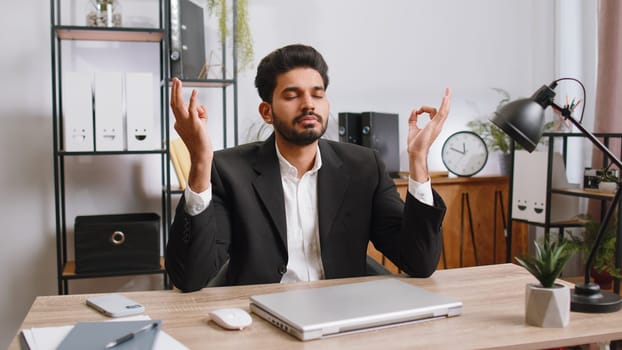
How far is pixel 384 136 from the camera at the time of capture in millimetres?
3340

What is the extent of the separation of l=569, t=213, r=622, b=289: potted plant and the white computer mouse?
224cm

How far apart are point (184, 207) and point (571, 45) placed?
2.98 metres

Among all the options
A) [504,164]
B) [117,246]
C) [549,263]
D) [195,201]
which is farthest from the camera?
[504,164]

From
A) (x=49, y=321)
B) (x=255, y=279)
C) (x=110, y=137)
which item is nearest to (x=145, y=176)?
(x=110, y=137)

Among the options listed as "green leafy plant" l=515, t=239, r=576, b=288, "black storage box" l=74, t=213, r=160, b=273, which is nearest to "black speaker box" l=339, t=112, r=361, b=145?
"black storage box" l=74, t=213, r=160, b=273

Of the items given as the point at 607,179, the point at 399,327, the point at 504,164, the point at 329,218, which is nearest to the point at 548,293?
the point at 399,327

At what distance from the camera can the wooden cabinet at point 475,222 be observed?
3.40 meters

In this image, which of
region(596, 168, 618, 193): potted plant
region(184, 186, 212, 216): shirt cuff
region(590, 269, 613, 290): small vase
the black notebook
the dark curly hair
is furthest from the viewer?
region(590, 269, 613, 290): small vase

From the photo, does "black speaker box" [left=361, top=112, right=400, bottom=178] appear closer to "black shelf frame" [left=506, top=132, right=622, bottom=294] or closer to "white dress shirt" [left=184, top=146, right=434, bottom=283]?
"black shelf frame" [left=506, top=132, right=622, bottom=294]

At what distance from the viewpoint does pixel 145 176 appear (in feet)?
10.5

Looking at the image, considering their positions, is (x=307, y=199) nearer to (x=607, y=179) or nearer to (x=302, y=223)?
(x=302, y=223)

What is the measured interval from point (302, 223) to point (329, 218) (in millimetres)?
96

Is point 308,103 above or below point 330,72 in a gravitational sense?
below

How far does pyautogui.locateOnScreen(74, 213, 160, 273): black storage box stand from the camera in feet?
8.98
